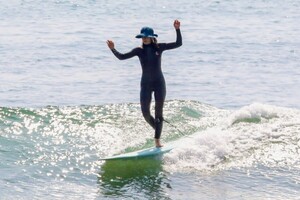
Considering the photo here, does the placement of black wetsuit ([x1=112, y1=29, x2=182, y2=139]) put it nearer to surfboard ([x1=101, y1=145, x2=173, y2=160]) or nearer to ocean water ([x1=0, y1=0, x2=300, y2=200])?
surfboard ([x1=101, y1=145, x2=173, y2=160])

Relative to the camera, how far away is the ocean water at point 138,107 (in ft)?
43.4

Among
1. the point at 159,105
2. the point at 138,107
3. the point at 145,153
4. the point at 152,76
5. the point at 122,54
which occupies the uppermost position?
the point at 122,54

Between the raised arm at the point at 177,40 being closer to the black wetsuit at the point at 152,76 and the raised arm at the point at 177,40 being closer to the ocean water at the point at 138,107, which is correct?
the black wetsuit at the point at 152,76

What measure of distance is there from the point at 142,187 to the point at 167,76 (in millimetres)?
14239

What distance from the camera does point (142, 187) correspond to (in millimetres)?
12961

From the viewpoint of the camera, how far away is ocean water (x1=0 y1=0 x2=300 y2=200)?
13.2 metres

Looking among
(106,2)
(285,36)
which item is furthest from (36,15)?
(285,36)

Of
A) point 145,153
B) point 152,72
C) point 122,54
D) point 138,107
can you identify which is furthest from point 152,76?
point 138,107

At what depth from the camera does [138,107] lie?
18.5 meters

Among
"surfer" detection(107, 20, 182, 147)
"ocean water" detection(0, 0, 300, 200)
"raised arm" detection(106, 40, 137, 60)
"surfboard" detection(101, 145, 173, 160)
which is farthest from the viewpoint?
"surfer" detection(107, 20, 182, 147)

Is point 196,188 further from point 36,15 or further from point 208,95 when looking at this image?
point 36,15

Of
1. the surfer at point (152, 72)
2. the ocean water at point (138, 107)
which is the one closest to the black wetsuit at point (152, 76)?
the surfer at point (152, 72)

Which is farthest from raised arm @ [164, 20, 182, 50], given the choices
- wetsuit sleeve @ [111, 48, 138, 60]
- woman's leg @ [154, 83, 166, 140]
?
woman's leg @ [154, 83, 166, 140]

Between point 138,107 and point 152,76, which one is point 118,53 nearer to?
point 152,76
